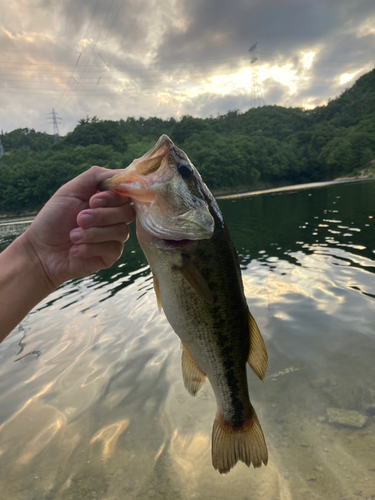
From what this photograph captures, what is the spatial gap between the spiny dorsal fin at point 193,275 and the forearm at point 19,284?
1530 millimetres

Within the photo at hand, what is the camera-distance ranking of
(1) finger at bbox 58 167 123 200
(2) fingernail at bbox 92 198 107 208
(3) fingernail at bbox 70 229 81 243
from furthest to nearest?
(1) finger at bbox 58 167 123 200, (3) fingernail at bbox 70 229 81 243, (2) fingernail at bbox 92 198 107 208

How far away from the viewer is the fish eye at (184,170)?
1.83 meters

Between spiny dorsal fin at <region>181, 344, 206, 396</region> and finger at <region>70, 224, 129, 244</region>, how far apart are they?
3.10ft

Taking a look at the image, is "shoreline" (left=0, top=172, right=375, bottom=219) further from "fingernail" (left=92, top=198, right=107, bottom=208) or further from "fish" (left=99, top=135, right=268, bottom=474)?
"fish" (left=99, top=135, right=268, bottom=474)

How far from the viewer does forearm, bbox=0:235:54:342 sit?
8.20 ft

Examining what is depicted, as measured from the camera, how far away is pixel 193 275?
68.2 inches

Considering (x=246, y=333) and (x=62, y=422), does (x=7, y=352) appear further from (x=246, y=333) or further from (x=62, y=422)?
(x=246, y=333)

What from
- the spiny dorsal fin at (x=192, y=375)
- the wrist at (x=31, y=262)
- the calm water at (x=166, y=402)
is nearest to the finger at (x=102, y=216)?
the wrist at (x=31, y=262)

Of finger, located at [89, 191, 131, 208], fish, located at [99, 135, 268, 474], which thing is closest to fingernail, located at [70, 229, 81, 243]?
finger, located at [89, 191, 131, 208]

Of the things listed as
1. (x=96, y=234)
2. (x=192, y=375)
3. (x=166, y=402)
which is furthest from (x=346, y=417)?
(x=96, y=234)

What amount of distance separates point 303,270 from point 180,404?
6.51 meters

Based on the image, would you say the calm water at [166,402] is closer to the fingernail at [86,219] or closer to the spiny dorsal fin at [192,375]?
the spiny dorsal fin at [192,375]

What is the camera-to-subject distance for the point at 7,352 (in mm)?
6477

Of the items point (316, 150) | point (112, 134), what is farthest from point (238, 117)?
point (112, 134)
